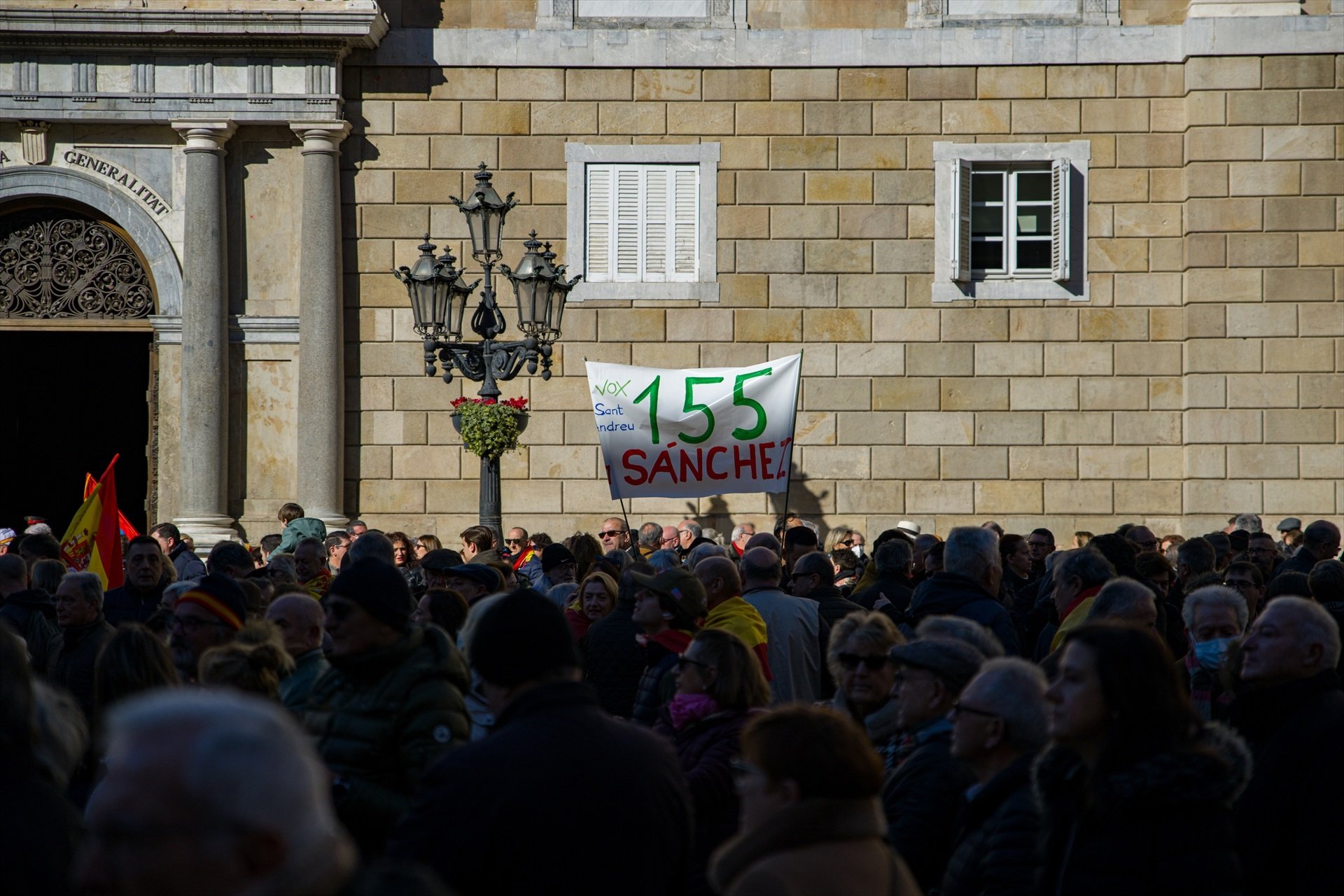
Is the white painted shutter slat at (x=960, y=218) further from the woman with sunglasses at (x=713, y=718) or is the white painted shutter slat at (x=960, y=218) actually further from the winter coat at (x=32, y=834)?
the winter coat at (x=32, y=834)

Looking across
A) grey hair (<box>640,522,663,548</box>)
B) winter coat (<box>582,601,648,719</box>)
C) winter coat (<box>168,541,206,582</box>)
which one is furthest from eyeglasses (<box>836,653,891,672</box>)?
grey hair (<box>640,522,663,548</box>)

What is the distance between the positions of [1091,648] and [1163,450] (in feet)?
44.9

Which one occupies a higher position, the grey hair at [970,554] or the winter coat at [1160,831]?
the grey hair at [970,554]

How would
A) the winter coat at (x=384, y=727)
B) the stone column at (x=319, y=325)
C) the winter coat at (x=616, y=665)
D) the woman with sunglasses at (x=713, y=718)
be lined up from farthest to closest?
the stone column at (x=319, y=325) → the winter coat at (x=616, y=665) → the woman with sunglasses at (x=713, y=718) → the winter coat at (x=384, y=727)

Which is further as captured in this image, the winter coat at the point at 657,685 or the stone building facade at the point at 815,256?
the stone building facade at the point at 815,256

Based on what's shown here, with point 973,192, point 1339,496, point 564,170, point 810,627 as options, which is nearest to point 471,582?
point 810,627

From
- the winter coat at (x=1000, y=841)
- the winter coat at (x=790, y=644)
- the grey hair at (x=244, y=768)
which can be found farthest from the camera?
the winter coat at (x=790, y=644)

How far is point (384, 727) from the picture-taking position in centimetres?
439

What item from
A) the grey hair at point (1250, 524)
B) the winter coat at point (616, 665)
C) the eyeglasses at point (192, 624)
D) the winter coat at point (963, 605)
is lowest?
the winter coat at point (616, 665)

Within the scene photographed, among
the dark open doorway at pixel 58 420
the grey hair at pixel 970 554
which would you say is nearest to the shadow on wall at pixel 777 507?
the dark open doorway at pixel 58 420

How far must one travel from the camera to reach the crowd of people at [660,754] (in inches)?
80.2

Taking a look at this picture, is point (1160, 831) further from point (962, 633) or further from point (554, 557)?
point (554, 557)

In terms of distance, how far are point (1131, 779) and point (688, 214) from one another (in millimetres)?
13678

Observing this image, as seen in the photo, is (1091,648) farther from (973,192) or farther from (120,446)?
(120,446)
